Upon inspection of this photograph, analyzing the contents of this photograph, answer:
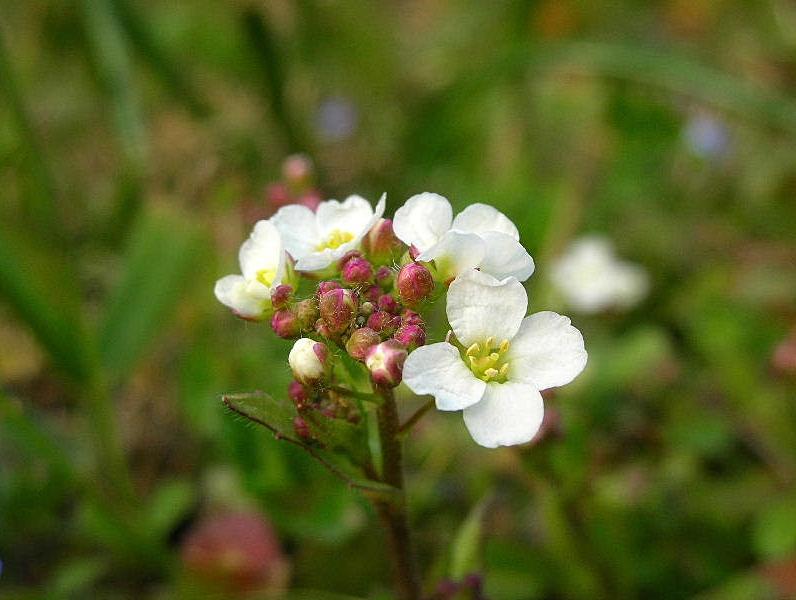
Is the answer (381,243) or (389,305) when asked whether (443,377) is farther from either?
(381,243)

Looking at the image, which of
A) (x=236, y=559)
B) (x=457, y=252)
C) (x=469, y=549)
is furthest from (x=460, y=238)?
(x=236, y=559)

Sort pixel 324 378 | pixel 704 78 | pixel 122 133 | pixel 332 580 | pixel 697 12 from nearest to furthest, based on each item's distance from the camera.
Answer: pixel 324 378 < pixel 332 580 < pixel 122 133 < pixel 704 78 < pixel 697 12

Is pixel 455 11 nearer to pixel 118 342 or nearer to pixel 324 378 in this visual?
pixel 118 342

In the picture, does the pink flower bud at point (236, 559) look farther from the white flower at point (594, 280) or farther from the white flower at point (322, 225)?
the white flower at point (594, 280)

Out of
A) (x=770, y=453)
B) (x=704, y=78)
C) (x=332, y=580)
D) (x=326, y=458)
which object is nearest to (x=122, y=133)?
(x=332, y=580)

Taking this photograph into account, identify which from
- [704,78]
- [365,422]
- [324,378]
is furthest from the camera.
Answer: [704,78]

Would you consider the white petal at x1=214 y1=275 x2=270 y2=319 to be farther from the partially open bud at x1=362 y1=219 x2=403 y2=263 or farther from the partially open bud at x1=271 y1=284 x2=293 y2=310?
the partially open bud at x1=362 y1=219 x2=403 y2=263

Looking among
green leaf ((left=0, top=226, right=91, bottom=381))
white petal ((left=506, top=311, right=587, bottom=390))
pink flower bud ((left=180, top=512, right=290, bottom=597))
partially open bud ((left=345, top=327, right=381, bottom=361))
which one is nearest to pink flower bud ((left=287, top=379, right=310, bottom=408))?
partially open bud ((left=345, top=327, right=381, bottom=361))
